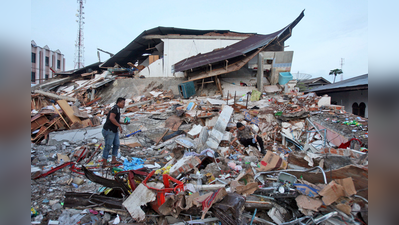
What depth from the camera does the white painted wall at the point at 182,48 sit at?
15.5 meters

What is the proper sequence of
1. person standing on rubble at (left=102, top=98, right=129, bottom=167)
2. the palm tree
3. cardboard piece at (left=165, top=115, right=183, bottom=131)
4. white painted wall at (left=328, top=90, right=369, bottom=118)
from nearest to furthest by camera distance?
person standing on rubble at (left=102, top=98, right=129, bottom=167), cardboard piece at (left=165, top=115, right=183, bottom=131), white painted wall at (left=328, top=90, right=369, bottom=118), the palm tree

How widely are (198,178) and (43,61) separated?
37.1 metres

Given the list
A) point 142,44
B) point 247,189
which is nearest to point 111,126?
point 247,189

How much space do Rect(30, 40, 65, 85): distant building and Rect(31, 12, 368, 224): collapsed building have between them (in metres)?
21.3

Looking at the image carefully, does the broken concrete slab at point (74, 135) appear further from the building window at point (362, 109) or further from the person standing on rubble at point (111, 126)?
the building window at point (362, 109)

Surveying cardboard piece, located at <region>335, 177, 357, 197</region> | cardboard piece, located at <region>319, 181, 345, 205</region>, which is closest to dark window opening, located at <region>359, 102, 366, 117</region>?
cardboard piece, located at <region>335, 177, 357, 197</region>

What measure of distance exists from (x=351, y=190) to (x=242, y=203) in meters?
1.30

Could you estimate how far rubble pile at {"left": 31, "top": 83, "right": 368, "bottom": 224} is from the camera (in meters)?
2.39

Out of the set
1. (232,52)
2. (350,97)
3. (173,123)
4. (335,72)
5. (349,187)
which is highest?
(335,72)

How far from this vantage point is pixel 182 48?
15.7 m

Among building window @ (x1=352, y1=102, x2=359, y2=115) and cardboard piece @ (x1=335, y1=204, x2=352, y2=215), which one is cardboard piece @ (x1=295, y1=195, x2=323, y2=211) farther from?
building window @ (x1=352, y1=102, x2=359, y2=115)

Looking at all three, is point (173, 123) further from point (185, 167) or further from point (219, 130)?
point (185, 167)

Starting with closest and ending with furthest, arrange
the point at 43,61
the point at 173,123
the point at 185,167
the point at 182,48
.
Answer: the point at 185,167
the point at 173,123
the point at 182,48
the point at 43,61

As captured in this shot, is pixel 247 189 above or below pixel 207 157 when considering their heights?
below
